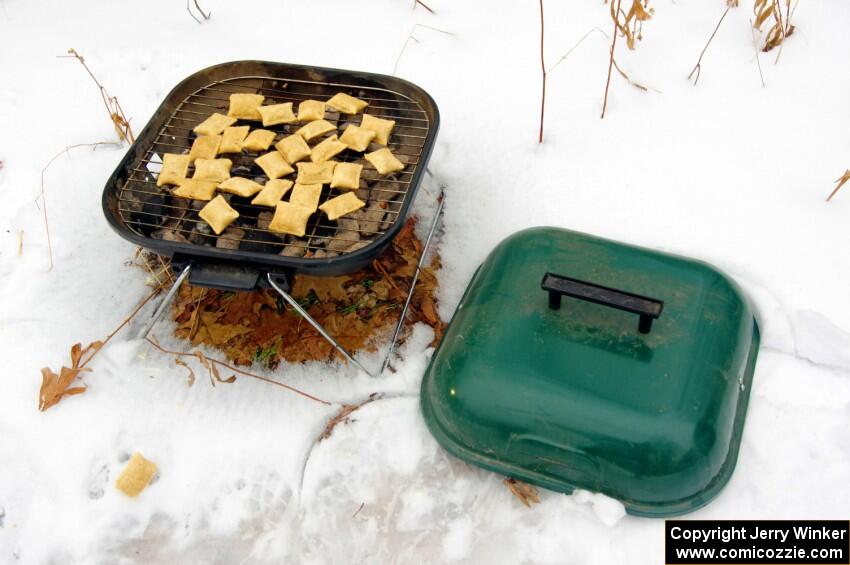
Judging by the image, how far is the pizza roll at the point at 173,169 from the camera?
2270mm

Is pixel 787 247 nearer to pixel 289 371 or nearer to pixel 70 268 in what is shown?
pixel 289 371

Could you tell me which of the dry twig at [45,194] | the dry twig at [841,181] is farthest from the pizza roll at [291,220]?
the dry twig at [841,181]

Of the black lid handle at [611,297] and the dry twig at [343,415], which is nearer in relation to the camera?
the black lid handle at [611,297]

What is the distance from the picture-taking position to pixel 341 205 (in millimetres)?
2156

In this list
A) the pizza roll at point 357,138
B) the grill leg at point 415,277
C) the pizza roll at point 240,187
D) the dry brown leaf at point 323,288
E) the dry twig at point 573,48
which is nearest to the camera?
the pizza roll at point 240,187

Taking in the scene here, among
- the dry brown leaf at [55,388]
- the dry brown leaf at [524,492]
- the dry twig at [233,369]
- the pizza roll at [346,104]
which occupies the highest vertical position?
the pizza roll at [346,104]

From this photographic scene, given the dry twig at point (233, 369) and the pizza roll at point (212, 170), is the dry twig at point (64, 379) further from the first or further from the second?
the pizza roll at point (212, 170)

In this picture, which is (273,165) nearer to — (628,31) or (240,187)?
(240,187)

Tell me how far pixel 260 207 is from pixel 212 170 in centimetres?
21

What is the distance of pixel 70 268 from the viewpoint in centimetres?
270

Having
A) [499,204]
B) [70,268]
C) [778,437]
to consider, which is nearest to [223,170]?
[70,268]

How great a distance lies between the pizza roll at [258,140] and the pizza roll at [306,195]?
9.7 inches

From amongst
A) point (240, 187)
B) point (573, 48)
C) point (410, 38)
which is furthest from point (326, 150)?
point (573, 48)

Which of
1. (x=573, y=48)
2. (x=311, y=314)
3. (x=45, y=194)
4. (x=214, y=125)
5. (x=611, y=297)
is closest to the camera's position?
(x=611, y=297)
